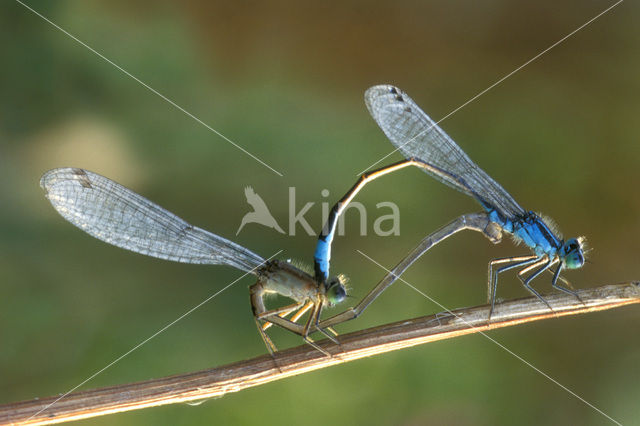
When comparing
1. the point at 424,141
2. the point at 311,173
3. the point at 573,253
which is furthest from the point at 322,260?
the point at 573,253

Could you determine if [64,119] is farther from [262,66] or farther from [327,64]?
[327,64]

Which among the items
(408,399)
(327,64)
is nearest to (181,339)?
(408,399)

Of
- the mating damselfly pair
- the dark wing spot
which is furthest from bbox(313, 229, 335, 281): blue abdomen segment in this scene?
the dark wing spot

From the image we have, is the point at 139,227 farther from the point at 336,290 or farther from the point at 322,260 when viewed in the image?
the point at 336,290

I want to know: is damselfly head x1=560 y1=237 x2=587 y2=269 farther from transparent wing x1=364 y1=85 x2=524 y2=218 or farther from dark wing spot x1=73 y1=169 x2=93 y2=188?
dark wing spot x1=73 y1=169 x2=93 y2=188

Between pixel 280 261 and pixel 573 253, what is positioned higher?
pixel 573 253

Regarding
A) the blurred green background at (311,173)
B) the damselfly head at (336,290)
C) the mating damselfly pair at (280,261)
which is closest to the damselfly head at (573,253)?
the mating damselfly pair at (280,261)
